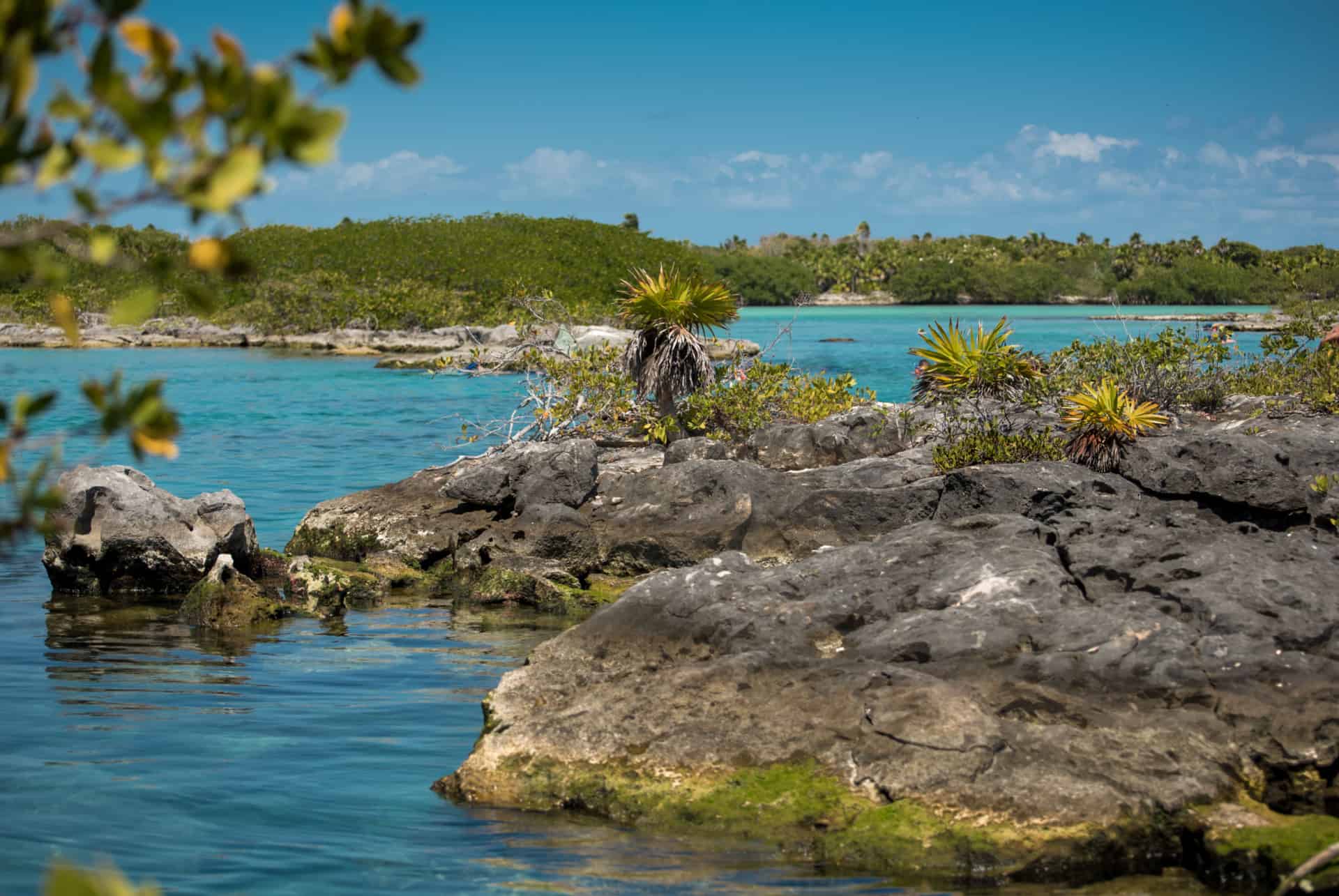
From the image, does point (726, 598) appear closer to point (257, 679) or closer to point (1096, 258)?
point (257, 679)

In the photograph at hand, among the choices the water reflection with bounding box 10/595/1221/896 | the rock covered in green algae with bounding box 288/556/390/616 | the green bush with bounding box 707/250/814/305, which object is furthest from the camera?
the green bush with bounding box 707/250/814/305

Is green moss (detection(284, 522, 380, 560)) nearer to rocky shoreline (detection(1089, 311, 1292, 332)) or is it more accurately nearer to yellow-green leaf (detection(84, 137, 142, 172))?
yellow-green leaf (detection(84, 137, 142, 172))

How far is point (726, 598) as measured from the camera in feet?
31.1

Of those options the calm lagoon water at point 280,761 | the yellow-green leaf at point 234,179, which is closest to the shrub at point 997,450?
the calm lagoon water at point 280,761

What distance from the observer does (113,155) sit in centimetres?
287

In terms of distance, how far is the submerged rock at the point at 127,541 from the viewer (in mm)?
15852

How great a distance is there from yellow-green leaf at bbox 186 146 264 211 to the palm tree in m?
18.1

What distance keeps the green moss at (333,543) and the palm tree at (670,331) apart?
5.53 m

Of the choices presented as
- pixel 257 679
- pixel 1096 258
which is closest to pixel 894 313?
pixel 1096 258

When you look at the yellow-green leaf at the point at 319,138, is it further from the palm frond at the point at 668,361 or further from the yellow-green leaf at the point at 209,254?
the palm frond at the point at 668,361

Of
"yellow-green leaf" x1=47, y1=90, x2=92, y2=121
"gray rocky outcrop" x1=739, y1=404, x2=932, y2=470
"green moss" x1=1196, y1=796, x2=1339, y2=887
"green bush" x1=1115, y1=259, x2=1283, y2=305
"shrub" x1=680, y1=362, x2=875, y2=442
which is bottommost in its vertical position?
"green moss" x1=1196, y1=796, x2=1339, y2=887

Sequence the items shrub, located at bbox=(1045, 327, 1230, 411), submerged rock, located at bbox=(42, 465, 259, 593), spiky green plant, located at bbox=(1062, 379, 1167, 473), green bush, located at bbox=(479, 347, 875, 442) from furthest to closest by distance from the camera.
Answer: green bush, located at bbox=(479, 347, 875, 442) → shrub, located at bbox=(1045, 327, 1230, 411) → submerged rock, located at bbox=(42, 465, 259, 593) → spiky green plant, located at bbox=(1062, 379, 1167, 473)

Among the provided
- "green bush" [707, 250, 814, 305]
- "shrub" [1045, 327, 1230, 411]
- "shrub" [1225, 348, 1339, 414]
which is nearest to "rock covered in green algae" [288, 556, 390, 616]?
"shrub" [1045, 327, 1230, 411]

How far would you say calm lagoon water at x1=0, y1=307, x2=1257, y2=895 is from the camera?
7383mm
